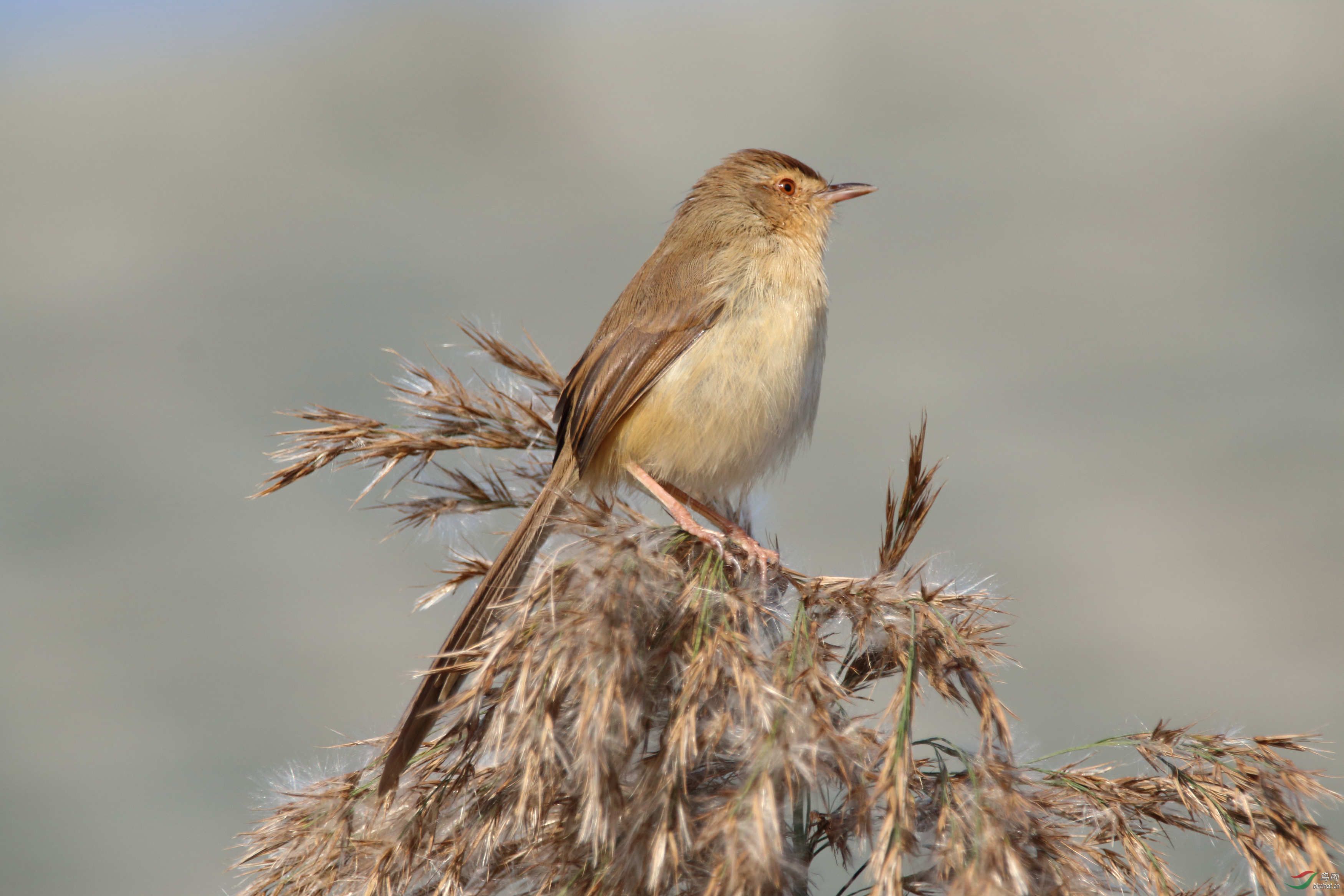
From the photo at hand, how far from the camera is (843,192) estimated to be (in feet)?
12.8

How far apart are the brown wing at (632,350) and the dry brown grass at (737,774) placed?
94 centimetres

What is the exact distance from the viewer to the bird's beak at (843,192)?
3.89m

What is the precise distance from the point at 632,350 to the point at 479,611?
1190mm

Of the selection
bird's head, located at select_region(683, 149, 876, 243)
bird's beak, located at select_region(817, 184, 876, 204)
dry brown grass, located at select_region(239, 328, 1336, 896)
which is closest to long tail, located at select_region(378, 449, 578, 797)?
dry brown grass, located at select_region(239, 328, 1336, 896)

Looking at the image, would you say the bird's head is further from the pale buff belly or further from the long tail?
the long tail

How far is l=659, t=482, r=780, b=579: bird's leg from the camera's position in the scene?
2564 millimetres

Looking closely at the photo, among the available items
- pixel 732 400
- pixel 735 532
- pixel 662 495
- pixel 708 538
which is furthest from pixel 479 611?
pixel 732 400

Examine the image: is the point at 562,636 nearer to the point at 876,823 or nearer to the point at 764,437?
the point at 876,823

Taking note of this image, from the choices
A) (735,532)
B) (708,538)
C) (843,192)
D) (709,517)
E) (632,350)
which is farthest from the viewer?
(843,192)

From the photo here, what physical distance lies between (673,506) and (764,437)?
0.38 meters

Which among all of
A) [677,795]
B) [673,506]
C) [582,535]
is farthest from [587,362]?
[677,795]

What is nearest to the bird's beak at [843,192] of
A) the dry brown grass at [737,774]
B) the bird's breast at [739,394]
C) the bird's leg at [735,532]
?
the bird's breast at [739,394]

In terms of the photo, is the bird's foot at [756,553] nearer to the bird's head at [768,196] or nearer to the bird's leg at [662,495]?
the bird's leg at [662,495]

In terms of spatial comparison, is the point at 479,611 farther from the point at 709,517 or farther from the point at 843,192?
the point at 843,192
